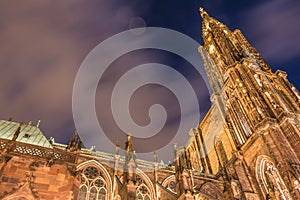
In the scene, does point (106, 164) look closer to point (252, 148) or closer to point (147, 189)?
point (147, 189)

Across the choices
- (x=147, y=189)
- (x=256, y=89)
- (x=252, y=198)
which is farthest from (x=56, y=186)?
(x=256, y=89)

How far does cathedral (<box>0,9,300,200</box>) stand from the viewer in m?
12.7

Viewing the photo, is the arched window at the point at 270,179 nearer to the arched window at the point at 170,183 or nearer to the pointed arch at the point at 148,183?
the arched window at the point at 170,183

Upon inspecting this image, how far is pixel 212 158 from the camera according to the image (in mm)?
26375

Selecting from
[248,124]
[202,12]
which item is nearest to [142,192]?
[248,124]

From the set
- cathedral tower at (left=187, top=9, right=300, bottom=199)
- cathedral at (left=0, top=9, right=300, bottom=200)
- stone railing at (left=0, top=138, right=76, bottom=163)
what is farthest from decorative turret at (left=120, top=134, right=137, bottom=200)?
cathedral tower at (left=187, top=9, right=300, bottom=199)

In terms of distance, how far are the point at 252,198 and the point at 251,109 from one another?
7.61 m

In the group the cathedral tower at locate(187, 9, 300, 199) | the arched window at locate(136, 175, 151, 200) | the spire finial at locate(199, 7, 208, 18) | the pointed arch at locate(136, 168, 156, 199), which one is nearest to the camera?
the cathedral tower at locate(187, 9, 300, 199)

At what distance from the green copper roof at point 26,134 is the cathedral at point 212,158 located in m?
0.06

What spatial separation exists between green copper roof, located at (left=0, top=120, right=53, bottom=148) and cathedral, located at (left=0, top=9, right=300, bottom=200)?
6cm

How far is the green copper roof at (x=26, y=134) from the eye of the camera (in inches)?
638

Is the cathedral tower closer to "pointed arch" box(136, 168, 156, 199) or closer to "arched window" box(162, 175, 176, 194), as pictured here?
"arched window" box(162, 175, 176, 194)

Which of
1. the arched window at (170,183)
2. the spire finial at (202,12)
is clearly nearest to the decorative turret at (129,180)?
the arched window at (170,183)

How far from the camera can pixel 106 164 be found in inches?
691
